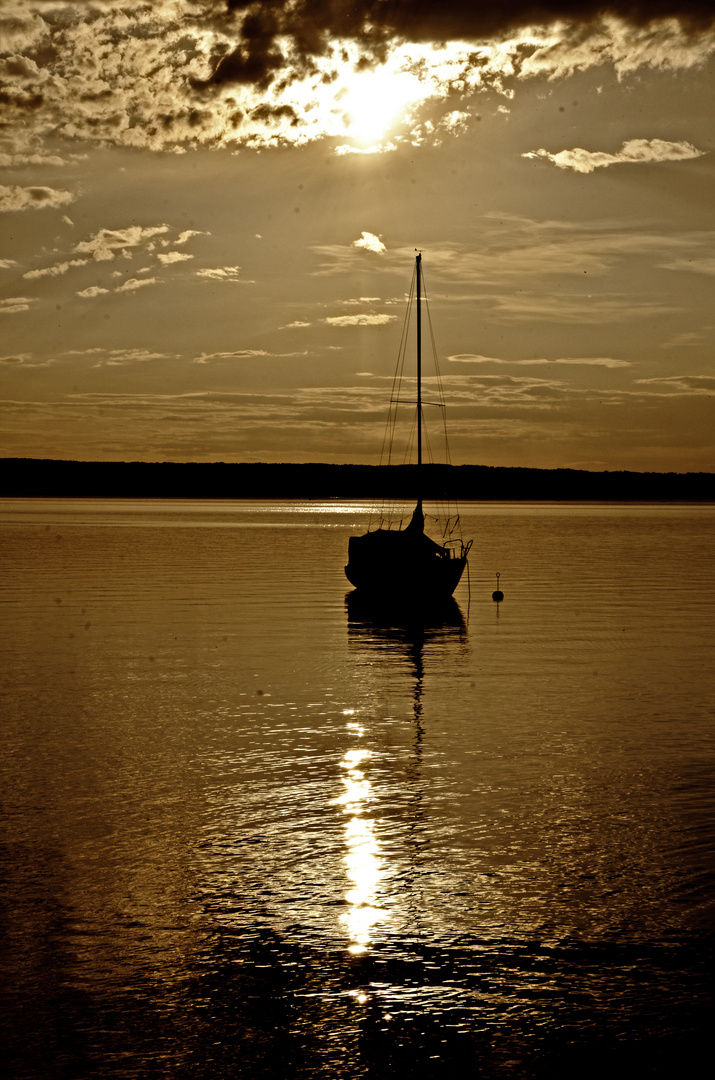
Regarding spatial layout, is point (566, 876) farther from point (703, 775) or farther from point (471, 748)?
point (471, 748)

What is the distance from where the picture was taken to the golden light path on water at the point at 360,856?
12.6 m

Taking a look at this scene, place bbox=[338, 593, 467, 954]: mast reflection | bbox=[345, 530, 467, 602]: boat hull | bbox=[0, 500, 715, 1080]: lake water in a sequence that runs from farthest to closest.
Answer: bbox=[345, 530, 467, 602]: boat hull < bbox=[338, 593, 467, 954]: mast reflection < bbox=[0, 500, 715, 1080]: lake water

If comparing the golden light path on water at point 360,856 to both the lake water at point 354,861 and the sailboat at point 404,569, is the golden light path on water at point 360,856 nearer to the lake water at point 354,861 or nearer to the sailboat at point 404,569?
the lake water at point 354,861

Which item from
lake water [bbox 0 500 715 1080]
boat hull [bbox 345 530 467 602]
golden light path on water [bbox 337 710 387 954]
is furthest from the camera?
boat hull [bbox 345 530 467 602]

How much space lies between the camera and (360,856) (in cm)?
1515

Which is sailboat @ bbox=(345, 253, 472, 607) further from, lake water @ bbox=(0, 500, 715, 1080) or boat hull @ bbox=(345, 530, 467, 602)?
lake water @ bbox=(0, 500, 715, 1080)

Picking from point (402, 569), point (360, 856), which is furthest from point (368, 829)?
point (402, 569)

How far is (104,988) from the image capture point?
35.8 ft

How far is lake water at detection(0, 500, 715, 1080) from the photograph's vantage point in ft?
33.1

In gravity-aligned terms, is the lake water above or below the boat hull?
below

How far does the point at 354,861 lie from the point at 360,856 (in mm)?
240

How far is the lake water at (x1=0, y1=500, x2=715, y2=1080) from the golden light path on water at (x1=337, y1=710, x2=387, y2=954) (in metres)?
A: 0.05

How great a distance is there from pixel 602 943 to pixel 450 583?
38.6 metres

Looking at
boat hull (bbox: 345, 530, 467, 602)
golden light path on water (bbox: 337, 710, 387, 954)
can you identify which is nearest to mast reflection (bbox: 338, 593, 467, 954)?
golden light path on water (bbox: 337, 710, 387, 954)
